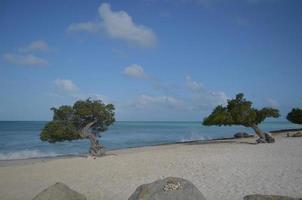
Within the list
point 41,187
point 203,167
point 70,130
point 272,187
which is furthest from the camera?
point 70,130

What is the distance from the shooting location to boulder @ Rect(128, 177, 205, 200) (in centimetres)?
716

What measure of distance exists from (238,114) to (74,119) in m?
13.4

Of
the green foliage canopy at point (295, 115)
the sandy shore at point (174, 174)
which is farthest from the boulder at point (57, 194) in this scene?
the green foliage canopy at point (295, 115)

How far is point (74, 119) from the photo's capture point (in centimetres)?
2436

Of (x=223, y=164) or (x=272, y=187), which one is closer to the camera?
(x=272, y=187)

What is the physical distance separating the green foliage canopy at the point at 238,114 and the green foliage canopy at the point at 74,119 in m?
9.14

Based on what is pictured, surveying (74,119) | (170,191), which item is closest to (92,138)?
(74,119)

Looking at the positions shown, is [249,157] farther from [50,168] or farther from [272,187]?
[50,168]

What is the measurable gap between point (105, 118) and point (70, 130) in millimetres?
2731

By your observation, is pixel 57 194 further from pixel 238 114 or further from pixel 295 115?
pixel 295 115

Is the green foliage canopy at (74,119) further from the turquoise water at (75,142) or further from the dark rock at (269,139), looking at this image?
the dark rock at (269,139)

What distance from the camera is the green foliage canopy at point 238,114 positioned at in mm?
27438

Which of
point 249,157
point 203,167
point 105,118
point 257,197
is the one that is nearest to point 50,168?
point 105,118

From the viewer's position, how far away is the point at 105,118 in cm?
2470
